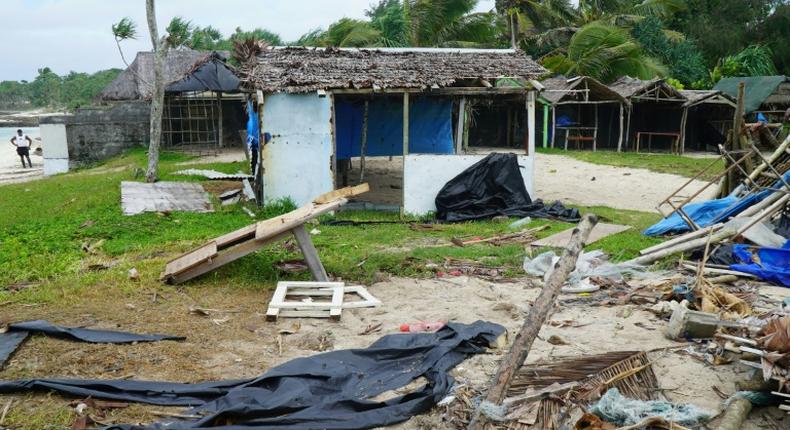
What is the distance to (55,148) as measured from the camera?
23672 millimetres

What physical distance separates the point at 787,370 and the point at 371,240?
22.8 ft

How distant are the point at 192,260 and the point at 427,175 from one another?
261 inches

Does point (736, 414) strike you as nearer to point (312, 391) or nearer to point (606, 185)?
point (312, 391)

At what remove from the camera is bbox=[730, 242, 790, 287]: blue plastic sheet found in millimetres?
7973

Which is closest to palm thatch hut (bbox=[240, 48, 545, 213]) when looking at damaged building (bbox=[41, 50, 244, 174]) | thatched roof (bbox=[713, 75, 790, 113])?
damaged building (bbox=[41, 50, 244, 174])

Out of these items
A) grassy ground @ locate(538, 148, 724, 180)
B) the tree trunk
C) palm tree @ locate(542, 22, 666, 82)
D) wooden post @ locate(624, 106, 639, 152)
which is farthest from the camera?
palm tree @ locate(542, 22, 666, 82)

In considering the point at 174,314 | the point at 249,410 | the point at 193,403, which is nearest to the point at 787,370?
the point at 249,410

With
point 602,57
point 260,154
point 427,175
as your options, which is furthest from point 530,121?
point 602,57

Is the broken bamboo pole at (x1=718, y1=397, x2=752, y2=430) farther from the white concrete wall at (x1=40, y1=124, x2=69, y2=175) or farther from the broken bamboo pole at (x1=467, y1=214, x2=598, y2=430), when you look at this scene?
the white concrete wall at (x1=40, y1=124, x2=69, y2=175)

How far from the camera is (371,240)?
10.8m

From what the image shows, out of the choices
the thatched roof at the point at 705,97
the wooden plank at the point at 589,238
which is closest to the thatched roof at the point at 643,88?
the thatched roof at the point at 705,97

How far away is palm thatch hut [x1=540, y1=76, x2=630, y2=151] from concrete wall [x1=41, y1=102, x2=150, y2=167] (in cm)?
1428

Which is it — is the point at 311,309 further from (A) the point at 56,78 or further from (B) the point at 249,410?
(A) the point at 56,78

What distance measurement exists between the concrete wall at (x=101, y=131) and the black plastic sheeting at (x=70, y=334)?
19.0 meters
